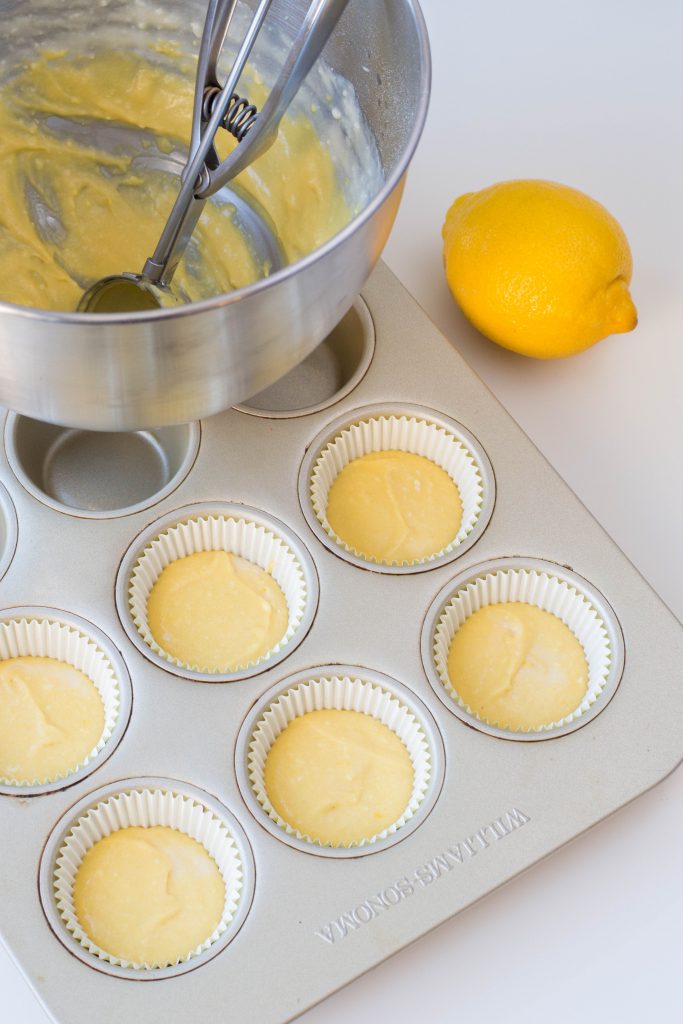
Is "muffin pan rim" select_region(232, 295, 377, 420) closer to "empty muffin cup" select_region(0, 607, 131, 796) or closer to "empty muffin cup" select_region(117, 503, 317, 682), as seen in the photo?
"empty muffin cup" select_region(117, 503, 317, 682)

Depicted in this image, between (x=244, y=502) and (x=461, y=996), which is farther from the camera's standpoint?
(x=244, y=502)

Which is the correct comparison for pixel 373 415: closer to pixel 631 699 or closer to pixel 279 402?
pixel 279 402

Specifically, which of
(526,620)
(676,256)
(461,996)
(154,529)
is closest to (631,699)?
(526,620)

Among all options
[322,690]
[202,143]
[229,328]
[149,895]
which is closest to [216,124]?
[202,143]

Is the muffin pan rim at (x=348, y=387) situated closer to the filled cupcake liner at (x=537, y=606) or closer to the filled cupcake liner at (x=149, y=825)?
the filled cupcake liner at (x=537, y=606)

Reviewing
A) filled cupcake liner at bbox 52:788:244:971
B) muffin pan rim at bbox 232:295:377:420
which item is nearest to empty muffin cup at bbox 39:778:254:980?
filled cupcake liner at bbox 52:788:244:971

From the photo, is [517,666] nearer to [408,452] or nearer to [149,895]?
[408,452]

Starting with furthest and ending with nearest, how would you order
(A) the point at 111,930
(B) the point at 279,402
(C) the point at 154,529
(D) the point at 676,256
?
1. (D) the point at 676,256
2. (B) the point at 279,402
3. (C) the point at 154,529
4. (A) the point at 111,930

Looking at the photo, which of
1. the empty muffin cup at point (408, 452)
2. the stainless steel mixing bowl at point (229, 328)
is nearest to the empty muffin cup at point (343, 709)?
the empty muffin cup at point (408, 452)
